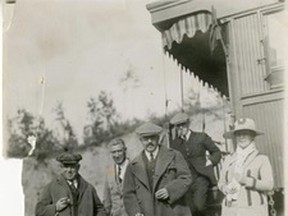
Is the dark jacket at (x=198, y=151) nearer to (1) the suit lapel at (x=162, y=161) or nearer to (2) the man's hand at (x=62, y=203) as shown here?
(1) the suit lapel at (x=162, y=161)

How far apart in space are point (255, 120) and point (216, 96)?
9cm

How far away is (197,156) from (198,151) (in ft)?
0.03

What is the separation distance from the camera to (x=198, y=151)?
4.35 feet

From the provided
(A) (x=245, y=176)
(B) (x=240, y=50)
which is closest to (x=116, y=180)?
(A) (x=245, y=176)

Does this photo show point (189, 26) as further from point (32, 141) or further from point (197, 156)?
point (32, 141)

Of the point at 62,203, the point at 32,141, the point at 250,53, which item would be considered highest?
the point at 250,53

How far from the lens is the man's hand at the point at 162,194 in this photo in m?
1.32

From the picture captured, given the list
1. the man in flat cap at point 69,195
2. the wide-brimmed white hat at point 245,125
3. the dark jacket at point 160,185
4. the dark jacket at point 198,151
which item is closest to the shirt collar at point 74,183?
the man in flat cap at point 69,195

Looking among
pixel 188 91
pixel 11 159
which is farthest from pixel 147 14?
pixel 11 159

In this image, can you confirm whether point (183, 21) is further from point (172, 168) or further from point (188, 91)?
point (172, 168)

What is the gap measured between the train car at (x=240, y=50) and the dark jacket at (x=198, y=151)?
0.08 m

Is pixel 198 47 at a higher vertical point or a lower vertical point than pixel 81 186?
higher

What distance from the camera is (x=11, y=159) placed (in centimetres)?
138

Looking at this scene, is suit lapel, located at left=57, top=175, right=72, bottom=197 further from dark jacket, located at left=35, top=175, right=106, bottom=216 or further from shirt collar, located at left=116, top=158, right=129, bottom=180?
shirt collar, located at left=116, top=158, right=129, bottom=180
